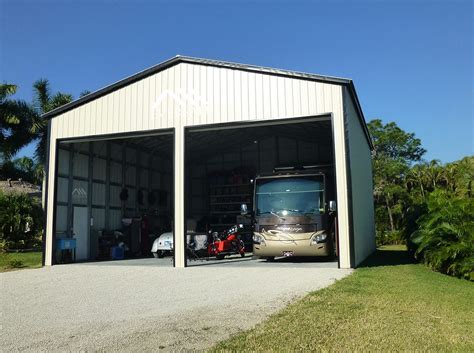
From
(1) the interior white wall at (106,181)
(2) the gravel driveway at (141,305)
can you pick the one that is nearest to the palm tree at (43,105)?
(1) the interior white wall at (106,181)

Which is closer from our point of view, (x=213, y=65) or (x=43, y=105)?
(x=213, y=65)

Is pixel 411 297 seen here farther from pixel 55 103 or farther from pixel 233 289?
pixel 55 103

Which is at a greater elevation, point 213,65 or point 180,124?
point 213,65

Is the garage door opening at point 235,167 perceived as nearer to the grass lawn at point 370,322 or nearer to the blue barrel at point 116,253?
the blue barrel at point 116,253

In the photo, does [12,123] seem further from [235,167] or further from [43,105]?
[235,167]

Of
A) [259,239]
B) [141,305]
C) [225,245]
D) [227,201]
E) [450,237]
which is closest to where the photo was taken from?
[141,305]

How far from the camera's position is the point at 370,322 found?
4.66 metres

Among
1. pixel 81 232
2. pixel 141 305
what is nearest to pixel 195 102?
pixel 81 232

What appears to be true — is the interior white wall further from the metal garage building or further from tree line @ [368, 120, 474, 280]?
tree line @ [368, 120, 474, 280]

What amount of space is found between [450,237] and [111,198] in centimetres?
1314

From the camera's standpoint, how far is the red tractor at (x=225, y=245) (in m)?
14.9

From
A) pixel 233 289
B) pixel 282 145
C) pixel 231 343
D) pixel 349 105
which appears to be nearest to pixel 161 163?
pixel 282 145

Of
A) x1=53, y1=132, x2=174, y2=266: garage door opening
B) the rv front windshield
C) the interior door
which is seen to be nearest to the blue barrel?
x1=53, y1=132, x2=174, y2=266: garage door opening

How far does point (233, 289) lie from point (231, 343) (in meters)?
3.62
